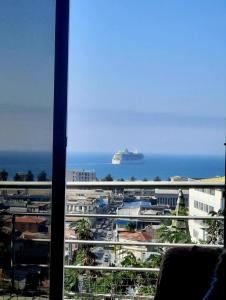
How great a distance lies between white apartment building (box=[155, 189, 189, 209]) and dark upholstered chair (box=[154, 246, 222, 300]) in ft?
3.09

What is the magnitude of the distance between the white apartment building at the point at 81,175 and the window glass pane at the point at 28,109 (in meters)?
0.20

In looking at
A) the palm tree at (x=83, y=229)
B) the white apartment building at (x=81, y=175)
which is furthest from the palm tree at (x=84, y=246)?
the white apartment building at (x=81, y=175)

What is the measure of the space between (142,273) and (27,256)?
0.83m

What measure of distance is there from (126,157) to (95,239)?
0.73 meters

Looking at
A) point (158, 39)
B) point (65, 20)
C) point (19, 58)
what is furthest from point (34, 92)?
point (158, 39)

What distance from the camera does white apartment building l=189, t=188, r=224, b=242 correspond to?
275 cm

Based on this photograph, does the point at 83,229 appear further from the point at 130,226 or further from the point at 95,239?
the point at 130,226

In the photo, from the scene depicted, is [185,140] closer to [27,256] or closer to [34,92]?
[34,92]

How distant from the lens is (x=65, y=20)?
2420 mm

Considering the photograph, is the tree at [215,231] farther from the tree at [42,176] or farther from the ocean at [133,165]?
the tree at [42,176]

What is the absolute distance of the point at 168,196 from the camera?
9.50 feet

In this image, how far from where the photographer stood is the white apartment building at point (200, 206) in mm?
2752

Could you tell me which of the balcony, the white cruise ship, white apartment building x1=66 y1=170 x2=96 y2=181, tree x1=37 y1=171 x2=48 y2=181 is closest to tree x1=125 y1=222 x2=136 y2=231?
the balcony

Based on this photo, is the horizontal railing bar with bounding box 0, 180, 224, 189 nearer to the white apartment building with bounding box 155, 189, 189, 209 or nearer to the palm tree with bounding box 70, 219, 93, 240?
the white apartment building with bounding box 155, 189, 189, 209
